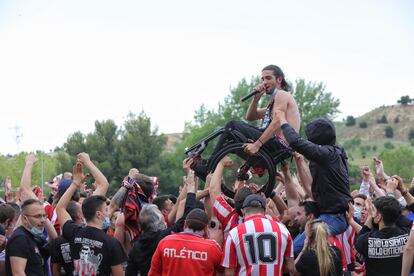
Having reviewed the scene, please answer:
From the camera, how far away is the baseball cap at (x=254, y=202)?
692cm

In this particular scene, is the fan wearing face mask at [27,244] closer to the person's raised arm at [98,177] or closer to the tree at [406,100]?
the person's raised arm at [98,177]

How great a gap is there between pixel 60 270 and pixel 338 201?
3.54 m

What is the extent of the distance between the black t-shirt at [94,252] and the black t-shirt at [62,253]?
17.1 inches

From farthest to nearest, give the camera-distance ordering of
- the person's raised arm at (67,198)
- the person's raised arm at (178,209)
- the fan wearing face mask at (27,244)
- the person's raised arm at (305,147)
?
the person's raised arm at (178,209) < the person's raised arm at (67,198) < the person's raised arm at (305,147) < the fan wearing face mask at (27,244)

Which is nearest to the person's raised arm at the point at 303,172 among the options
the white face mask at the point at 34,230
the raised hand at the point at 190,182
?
the raised hand at the point at 190,182

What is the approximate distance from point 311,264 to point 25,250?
3039 mm

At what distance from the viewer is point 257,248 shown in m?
6.71

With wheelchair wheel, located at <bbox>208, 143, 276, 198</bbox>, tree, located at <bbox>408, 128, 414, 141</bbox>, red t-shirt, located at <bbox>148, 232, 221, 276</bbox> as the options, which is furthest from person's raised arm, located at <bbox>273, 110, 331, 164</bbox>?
tree, located at <bbox>408, 128, 414, 141</bbox>

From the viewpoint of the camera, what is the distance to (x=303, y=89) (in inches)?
2539

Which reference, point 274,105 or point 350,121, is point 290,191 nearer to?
point 274,105

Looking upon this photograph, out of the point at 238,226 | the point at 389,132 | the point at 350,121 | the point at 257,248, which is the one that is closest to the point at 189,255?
the point at 238,226

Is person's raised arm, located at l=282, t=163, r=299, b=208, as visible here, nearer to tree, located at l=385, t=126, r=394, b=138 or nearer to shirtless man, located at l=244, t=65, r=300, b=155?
shirtless man, located at l=244, t=65, r=300, b=155

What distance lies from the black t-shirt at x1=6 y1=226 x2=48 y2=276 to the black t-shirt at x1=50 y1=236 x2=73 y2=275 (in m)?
0.42

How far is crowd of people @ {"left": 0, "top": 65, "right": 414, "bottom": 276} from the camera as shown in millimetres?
6801
